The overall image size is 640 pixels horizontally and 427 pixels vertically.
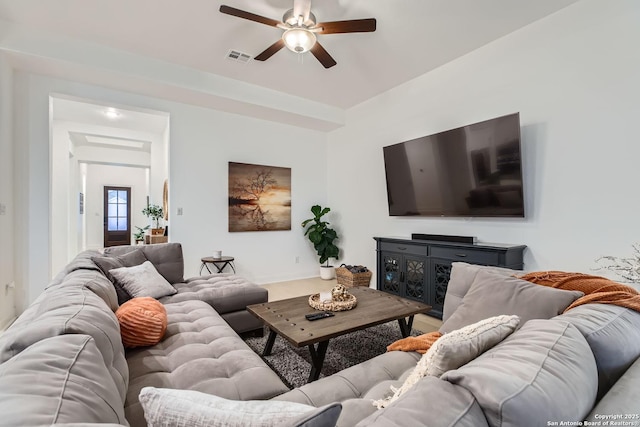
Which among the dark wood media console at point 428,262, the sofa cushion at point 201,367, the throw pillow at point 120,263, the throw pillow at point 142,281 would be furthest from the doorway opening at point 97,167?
the dark wood media console at point 428,262

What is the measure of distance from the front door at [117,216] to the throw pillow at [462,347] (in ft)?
36.2

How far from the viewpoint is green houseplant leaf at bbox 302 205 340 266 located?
16.7 ft

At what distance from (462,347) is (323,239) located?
422cm

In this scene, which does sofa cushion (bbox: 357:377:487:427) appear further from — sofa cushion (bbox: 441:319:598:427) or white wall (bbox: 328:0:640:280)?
white wall (bbox: 328:0:640:280)

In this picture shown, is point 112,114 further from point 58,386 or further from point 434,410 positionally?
point 434,410

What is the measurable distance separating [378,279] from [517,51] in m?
3.02

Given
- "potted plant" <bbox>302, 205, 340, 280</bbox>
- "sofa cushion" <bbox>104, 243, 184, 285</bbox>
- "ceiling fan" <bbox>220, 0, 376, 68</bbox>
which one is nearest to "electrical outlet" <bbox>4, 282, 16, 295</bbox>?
"sofa cushion" <bbox>104, 243, 184, 285</bbox>

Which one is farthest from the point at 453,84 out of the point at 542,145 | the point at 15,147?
the point at 15,147

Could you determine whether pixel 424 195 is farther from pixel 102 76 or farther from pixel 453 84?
pixel 102 76

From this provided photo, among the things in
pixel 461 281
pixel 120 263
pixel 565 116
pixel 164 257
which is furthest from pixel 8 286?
pixel 565 116

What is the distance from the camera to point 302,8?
7.52 ft

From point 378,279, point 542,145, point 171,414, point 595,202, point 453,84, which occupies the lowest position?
point 378,279

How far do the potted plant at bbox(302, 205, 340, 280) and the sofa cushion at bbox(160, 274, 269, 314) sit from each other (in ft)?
7.35

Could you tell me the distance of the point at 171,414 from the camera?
0.63 meters
